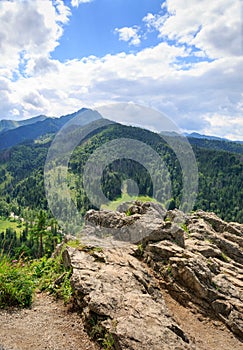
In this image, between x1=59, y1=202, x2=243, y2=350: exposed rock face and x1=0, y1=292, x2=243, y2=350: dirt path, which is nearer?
x1=0, y1=292, x2=243, y2=350: dirt path

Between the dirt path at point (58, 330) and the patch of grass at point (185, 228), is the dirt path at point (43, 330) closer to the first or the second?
the dirt path at point (58, 330)

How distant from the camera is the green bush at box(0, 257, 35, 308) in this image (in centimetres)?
986

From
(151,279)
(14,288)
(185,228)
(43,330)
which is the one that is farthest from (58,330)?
(185,228)

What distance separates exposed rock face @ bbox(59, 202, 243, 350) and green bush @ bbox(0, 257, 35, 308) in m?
1.80

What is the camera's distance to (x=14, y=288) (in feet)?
32.6

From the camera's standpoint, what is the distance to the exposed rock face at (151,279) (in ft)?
28.8

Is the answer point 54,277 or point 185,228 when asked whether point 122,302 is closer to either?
point 54,277

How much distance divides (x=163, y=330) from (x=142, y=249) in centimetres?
700

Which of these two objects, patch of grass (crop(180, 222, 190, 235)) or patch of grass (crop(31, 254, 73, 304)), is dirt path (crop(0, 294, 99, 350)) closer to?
patch of grass (crop(31, 254, 73, 304))

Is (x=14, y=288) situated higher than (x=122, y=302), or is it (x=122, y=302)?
(x=14, y=288)

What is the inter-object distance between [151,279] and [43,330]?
571 centimetres

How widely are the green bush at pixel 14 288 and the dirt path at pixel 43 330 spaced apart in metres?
0.38

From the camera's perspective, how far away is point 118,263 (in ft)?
42.8

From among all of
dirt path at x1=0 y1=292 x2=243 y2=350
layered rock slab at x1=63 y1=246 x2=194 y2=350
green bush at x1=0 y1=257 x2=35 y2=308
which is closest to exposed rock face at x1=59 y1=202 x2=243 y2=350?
layered rock slab at x1=63 y1=246 x2=194 y2=350
